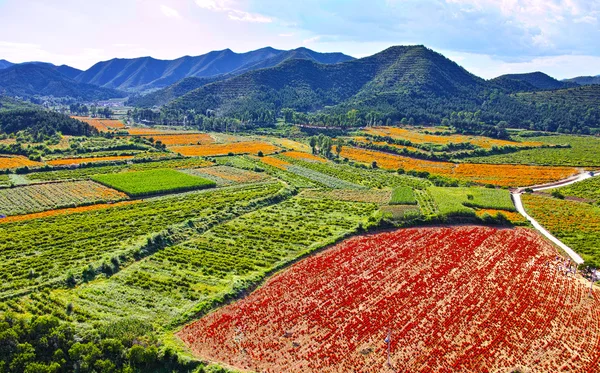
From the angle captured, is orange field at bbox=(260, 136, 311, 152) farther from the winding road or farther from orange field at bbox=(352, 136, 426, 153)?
the winding road

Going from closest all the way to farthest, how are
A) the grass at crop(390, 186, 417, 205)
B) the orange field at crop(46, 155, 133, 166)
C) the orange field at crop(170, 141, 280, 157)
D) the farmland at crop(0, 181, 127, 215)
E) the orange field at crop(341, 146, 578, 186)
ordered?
the farmland at crop(0, 181, 127, 215) → the grass at crop(390, 186, 417, 205) → the orange field at crop(341, 146, 578, 186) → the orange field at crop(46, 155, 133, 166) → the orange field at crop(170, 141, 280, 157)

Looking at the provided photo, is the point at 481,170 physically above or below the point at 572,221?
above

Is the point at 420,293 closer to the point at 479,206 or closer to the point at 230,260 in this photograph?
the point at 230,260

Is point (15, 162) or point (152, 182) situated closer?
point (152, 182)

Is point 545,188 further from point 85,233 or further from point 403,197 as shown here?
point 85,233

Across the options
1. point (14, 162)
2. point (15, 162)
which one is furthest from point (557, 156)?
point (14, 162)

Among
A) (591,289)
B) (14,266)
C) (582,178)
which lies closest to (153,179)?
(14,266)

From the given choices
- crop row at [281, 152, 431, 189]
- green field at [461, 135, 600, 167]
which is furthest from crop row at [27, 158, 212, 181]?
green field at [461, 135, 600, 167]
